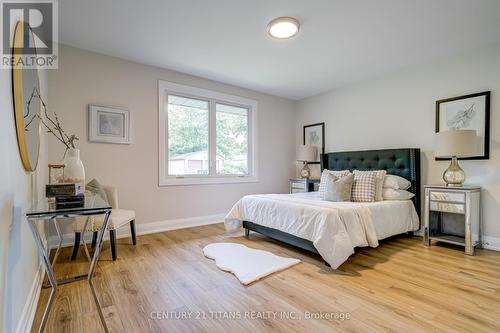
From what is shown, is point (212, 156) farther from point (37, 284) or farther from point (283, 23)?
point (37, 284)

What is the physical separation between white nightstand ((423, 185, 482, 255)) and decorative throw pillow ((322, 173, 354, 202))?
37.7 inches

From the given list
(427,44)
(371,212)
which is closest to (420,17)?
(427,44)

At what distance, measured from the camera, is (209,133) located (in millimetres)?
4145

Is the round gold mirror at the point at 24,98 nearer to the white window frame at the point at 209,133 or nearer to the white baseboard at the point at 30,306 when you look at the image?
the white baseboard at the point at 30,306

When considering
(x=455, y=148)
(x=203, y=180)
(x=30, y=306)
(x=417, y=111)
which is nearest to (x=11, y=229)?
A: (x=30, y=306)

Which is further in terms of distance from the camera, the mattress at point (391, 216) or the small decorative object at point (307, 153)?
the small decorative object at point (307, 153)

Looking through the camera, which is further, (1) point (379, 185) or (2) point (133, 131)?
(2) point (133, 131)

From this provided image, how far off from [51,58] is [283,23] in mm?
2636

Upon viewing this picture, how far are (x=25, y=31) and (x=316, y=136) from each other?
4.33 m

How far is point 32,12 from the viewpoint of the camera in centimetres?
201

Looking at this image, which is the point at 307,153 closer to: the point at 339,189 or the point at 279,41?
the point at 339,189

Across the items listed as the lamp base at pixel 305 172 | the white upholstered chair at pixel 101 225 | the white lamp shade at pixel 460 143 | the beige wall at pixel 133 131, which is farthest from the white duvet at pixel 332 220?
the lamp base at pixel 305 172

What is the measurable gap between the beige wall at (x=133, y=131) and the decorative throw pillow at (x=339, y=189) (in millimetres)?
1849

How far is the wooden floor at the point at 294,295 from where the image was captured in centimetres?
150
